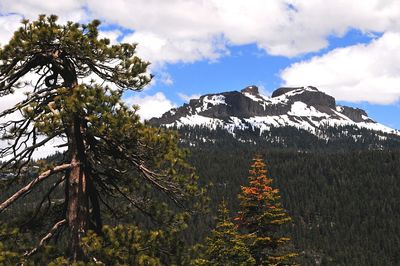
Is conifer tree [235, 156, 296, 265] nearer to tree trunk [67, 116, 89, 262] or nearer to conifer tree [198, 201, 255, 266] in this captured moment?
conifer tree [198, 201, 255, 266]

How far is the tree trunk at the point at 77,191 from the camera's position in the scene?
11062 millimetres

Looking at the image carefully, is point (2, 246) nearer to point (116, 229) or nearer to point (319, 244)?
point (116, 229)

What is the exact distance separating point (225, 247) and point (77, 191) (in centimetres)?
1813

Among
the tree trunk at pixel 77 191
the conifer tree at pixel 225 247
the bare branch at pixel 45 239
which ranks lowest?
the conifer tree at pixel 225 247

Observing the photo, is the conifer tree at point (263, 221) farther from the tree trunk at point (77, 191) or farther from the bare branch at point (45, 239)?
the bare branch at point (45, 239)

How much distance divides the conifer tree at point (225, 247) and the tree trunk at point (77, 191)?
16.5 metres

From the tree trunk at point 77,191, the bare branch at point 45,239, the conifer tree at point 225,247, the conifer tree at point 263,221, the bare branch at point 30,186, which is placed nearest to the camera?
the bare branch at point 30,186

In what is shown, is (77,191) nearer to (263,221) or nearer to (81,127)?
(81,127)

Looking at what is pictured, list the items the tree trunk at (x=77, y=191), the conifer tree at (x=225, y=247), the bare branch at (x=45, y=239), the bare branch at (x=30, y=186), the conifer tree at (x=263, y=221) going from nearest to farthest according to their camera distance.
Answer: the bare branch at (x=30, y=186)
the bare branch at (x=45, y=239)
the tree trunk at (x=77, y=191)
the conifer tree at (x=225, y=247)
the conifer tree at (x=263, y=221)

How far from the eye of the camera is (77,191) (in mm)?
11258

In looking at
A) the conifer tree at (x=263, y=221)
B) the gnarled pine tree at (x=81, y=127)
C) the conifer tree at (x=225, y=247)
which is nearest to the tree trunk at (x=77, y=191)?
the gnarled pine tree at (x=81, y=127)

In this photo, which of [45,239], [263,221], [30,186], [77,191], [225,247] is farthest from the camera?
[263,221]

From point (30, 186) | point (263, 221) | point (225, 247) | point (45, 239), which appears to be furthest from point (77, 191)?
point (263, 221)

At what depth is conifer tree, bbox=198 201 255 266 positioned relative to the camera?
26984mm
